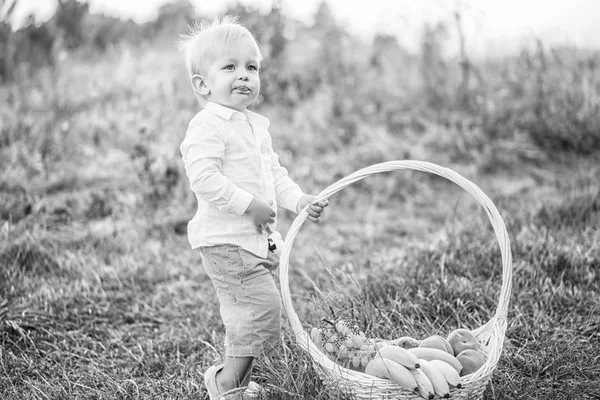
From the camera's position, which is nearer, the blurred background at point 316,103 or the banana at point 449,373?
the banana at point 449,373

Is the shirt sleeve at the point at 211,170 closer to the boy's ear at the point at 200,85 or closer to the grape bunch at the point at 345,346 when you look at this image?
the boy's ear at the point at 200,85

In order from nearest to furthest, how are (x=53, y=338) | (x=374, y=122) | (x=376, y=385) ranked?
(x=376, y=385) < (x=53, y=338) < (x=374, y=122)

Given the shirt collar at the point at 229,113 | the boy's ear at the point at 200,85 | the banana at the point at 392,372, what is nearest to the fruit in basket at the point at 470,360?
the banana at the point at 392,372

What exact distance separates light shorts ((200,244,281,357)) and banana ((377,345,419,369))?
1.44 feet

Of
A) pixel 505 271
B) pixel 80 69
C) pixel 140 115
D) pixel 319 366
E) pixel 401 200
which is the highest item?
pixel 80 69

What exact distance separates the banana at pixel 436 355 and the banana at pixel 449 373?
84 mm

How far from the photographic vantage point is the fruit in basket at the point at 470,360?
226cm

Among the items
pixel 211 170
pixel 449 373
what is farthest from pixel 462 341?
pixel 211 170

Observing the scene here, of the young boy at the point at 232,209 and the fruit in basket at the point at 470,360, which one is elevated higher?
the young boy at the point at 232,209

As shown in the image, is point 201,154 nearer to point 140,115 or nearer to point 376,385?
point 376,385

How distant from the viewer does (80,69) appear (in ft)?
23.3

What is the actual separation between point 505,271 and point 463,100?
14.9 feet

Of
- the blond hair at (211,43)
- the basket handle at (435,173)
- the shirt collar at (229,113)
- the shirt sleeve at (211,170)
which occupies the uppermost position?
the blond hair at (211,43)

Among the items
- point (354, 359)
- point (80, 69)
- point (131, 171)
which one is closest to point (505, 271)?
point (354, 359)
